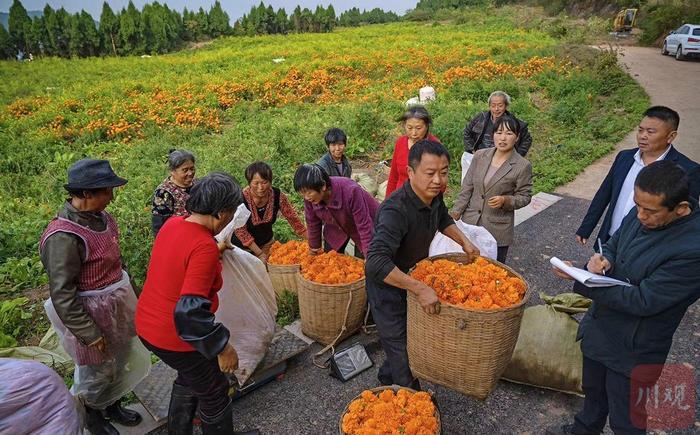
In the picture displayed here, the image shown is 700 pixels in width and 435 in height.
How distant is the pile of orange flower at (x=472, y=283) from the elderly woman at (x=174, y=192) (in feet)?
7.35

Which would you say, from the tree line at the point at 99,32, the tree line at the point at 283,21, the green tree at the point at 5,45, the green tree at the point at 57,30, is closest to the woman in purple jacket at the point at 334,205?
the tree line at the point at 99,32

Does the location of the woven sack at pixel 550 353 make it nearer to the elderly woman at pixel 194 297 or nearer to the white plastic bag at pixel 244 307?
the white plastic bag at pixel 244 307

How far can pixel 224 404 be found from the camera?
8.73 feet

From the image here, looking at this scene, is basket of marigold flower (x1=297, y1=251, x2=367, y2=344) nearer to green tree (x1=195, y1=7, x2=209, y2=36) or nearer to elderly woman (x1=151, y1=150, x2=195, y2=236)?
elderly woman (x1=151, y1=150, x2=195, y2=236)

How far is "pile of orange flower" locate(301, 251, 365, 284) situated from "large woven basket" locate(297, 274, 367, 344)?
0.07 m

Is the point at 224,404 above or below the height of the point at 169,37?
below

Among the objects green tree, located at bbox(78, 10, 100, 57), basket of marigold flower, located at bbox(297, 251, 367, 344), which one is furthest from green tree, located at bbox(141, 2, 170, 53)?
basket of marigold flower, located at bbox(297, 251, 367, 344)

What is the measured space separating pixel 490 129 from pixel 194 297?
13.2 feet

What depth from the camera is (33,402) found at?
→ 6.59 ft

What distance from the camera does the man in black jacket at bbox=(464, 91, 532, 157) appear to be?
4645mm

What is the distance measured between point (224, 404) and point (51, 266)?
130cm

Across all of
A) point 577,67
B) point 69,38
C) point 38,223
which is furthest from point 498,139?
point 69,38

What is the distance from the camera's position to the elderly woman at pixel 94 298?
2.55 m

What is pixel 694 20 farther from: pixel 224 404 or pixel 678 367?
pixel 224 404
